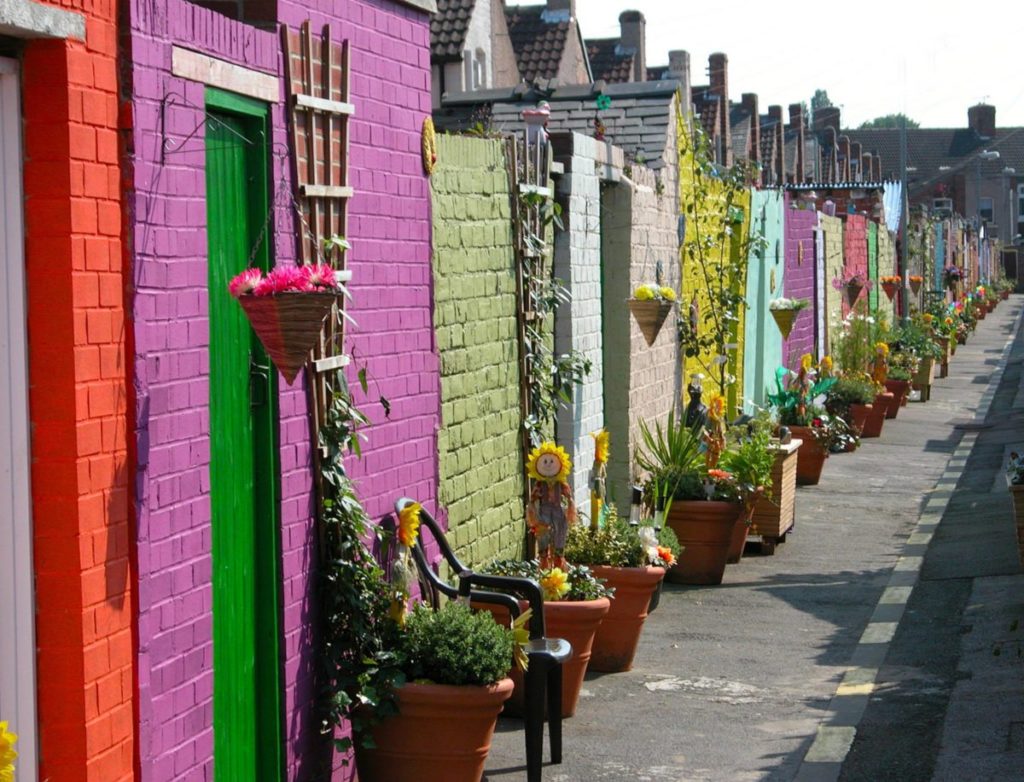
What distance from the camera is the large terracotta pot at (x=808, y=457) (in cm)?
1664

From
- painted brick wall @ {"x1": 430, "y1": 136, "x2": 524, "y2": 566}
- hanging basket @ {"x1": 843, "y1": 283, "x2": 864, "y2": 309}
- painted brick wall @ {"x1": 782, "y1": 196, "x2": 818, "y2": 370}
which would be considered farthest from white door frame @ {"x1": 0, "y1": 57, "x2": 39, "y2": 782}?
hanging basket @ {"x1": 843, "y1": 283, "x2": 864, "y2": 309}

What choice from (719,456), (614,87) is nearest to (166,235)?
(719,456)

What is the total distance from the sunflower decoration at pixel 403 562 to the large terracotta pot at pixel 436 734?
36 cm

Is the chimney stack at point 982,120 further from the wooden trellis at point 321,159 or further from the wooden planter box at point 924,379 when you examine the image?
the wooden trellis at point 321,159

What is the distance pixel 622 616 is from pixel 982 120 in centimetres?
10887

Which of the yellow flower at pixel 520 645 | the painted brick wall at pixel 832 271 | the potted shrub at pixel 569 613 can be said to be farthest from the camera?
the painted brick wall at pixel 832 271

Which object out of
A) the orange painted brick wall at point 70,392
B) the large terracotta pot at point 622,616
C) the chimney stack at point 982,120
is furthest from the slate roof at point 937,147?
the orange painted brick wall at point 70,392

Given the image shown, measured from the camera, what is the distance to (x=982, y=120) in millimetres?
111250

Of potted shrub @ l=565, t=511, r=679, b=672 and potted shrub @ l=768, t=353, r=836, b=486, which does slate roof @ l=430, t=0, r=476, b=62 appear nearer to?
potted shrub @ l=768, t=353, r=836, b=486

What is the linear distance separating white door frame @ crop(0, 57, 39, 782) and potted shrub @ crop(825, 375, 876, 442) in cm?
1646

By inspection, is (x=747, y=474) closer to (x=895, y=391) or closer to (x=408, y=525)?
(x=408, y=525)

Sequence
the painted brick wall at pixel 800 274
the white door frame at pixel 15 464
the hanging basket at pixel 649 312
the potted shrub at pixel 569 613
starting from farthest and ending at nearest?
1. the painted brick wall at pixel 800 274
2. the hanging basket at pixel 649 312
3. the potted shrub at pixel 569 613
4. the white door frame at pixel 15 464

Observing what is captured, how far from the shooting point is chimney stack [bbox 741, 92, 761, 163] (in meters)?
60.1

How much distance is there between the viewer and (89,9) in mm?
4594
